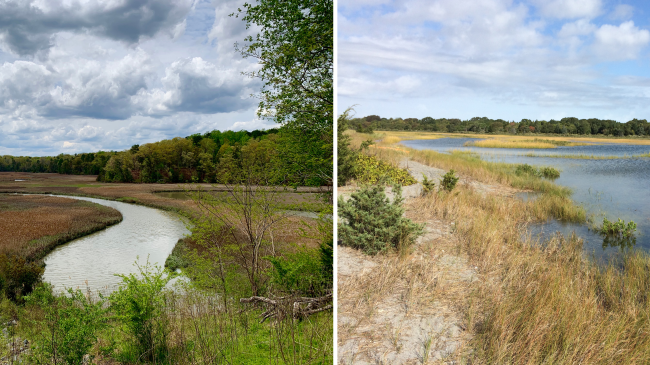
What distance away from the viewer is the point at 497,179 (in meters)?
8.57

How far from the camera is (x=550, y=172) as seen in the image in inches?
311

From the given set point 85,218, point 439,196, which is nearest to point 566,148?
point 439,196

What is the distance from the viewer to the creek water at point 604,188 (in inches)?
219

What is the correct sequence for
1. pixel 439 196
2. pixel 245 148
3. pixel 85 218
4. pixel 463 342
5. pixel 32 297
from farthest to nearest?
pixel 439 196
pixel 245 148
pixel 85 218
pixel 32 297
pixel 463 342

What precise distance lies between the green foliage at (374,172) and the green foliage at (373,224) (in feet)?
3.69

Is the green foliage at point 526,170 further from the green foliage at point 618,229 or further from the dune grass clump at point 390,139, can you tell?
the dune grass clump at point 390,139

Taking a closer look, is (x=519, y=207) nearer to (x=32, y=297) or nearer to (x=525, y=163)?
(x=525, y=163)

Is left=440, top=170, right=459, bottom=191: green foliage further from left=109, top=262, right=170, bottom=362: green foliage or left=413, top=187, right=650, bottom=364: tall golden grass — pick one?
left=109, top=262, right=170, bottom=362: green foliage

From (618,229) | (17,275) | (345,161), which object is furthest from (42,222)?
(618,229)

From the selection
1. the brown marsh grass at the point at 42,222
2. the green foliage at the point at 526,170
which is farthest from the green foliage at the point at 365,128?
the brown marsh grass at the point at 42,222

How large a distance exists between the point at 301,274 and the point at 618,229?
4.51 metres

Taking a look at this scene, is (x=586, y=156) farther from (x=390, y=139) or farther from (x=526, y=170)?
(x=390, y=139)

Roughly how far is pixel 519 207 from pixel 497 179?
6.24 ft

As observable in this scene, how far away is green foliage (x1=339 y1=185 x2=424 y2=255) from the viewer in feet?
16.6
